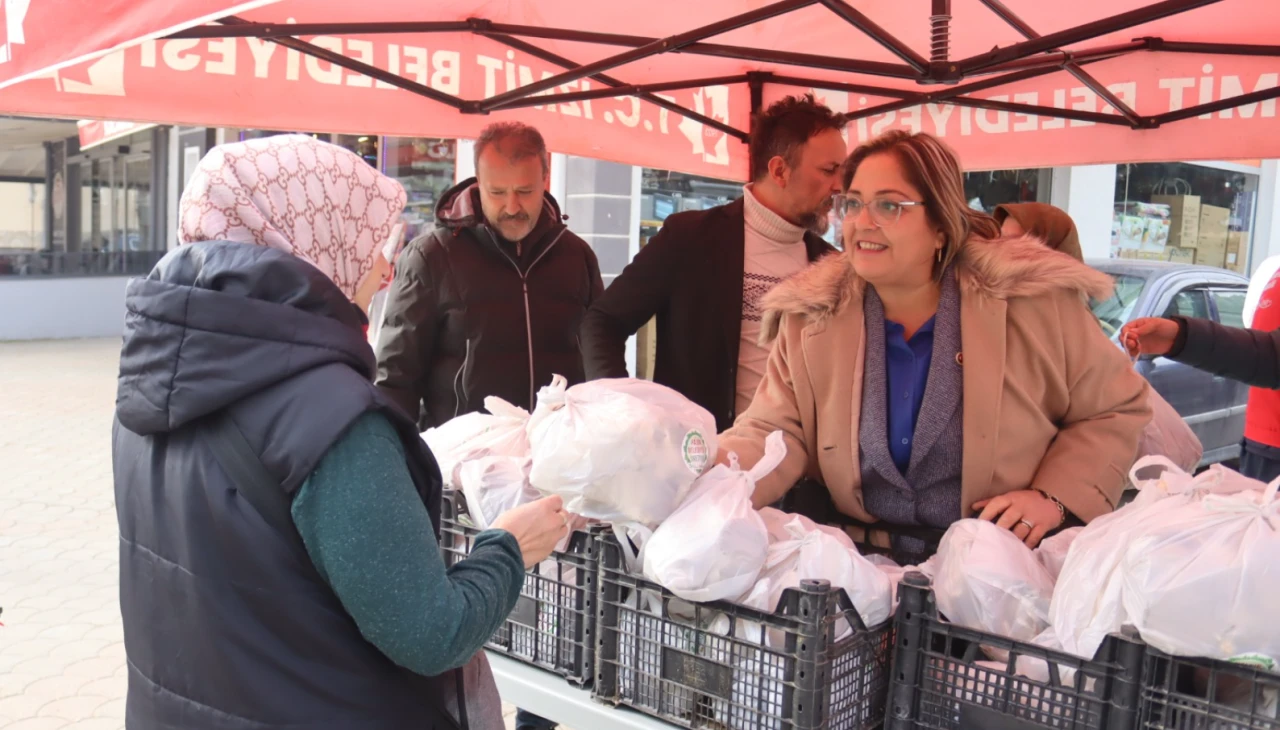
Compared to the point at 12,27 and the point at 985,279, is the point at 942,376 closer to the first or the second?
the point at 985,279

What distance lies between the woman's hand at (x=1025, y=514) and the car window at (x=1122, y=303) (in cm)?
459

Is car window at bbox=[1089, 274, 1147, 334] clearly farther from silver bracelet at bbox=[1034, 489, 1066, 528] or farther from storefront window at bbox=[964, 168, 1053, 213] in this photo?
silver bracelet at bbox=[1034, 489, 1066, 528]

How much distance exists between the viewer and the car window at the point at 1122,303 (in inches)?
253

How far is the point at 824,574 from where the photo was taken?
1.74 meters

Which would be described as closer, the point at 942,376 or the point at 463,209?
the point at 942,376

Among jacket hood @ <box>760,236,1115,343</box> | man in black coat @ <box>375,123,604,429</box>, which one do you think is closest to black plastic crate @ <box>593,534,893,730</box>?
jacket hood @ <box>760,236,1115,343</box>

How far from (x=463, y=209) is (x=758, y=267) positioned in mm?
1106

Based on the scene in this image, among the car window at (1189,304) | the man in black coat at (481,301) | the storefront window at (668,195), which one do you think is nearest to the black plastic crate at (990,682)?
the man in black coat at (481,301)

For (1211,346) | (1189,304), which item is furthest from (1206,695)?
(1189,304)

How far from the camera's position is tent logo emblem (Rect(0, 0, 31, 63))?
7.47ft

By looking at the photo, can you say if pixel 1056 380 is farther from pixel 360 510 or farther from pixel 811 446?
pixel 360 510

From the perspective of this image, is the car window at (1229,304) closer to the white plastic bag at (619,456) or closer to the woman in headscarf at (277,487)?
the white plastic bag at (619,456)

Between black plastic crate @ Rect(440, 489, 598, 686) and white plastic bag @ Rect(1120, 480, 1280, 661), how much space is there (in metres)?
0.89

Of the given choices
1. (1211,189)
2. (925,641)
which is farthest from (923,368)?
(1211,189)
